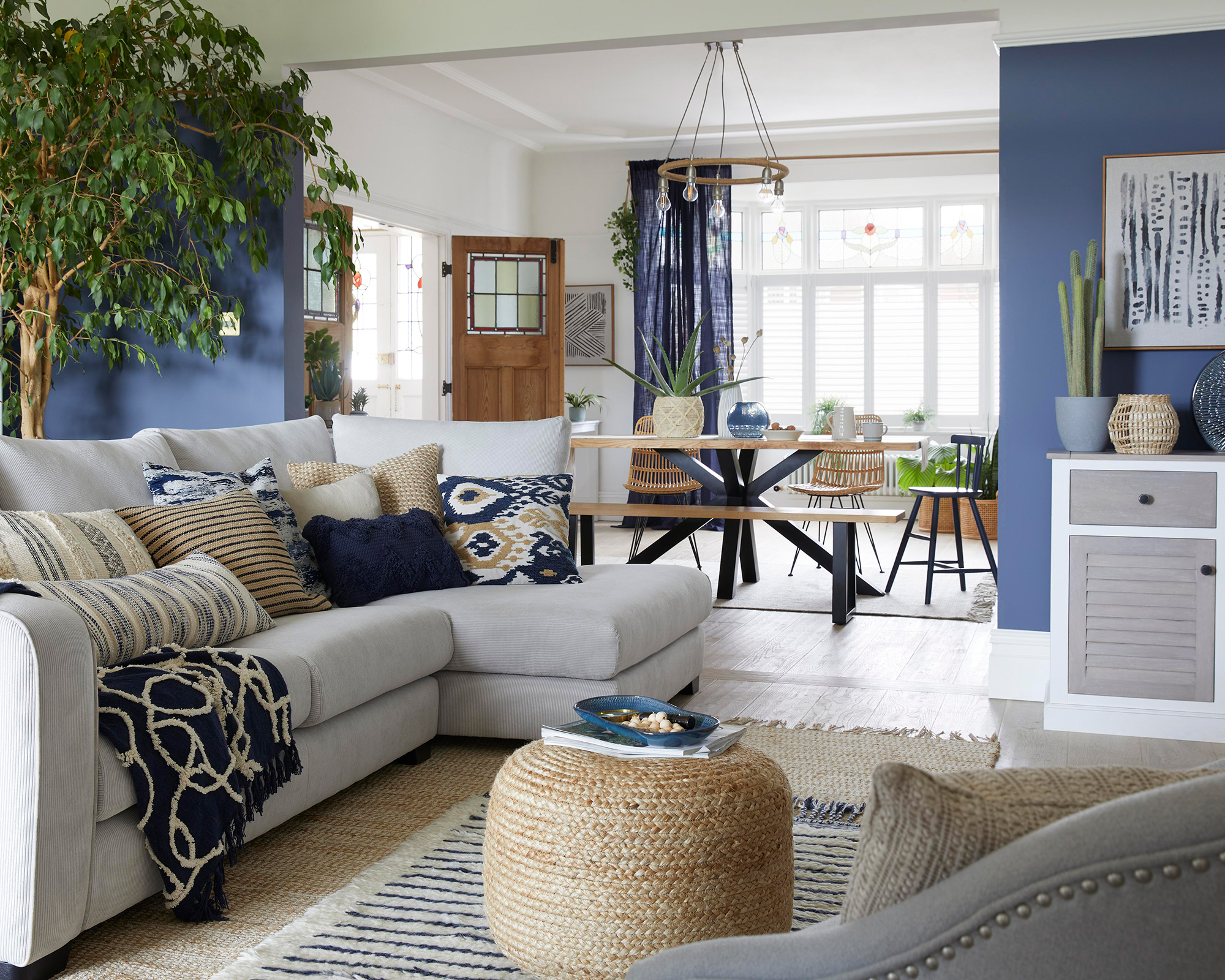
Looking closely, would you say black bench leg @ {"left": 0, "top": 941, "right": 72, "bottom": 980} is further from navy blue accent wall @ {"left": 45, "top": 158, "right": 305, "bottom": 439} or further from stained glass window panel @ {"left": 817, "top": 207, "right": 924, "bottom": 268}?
stained glass window panel @ {"left": 817, "top": 207, "right": 924, "bottom": 268}

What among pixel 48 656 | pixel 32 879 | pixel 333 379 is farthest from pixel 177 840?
pixel 333 379

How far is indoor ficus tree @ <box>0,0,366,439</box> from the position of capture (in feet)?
12.7

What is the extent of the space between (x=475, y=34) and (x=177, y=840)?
3.30 m

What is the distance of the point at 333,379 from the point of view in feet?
19.9

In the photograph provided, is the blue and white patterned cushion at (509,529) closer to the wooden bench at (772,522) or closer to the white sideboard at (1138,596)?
the wooden bench at (772,522)

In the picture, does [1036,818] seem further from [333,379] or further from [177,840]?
[333,379]

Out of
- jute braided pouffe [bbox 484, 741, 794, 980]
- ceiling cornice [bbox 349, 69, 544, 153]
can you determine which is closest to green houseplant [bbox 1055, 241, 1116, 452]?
jute braided pouffe [bbox 484, 741, 794, 980]

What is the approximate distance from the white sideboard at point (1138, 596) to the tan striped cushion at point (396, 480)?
6.36 feet

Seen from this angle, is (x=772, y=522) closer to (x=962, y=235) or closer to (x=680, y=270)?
(x=680, y=270)

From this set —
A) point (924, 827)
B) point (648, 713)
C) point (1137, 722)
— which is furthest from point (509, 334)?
point (924, 827)

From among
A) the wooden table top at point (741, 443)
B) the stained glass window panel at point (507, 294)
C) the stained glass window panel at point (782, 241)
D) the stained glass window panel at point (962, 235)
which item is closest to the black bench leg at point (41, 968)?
the wooden table top at point (741, 443)

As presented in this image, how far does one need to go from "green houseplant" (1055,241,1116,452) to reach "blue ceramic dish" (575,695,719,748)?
2008 mm

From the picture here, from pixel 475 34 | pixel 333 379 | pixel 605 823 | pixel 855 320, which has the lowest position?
pixel 605 823

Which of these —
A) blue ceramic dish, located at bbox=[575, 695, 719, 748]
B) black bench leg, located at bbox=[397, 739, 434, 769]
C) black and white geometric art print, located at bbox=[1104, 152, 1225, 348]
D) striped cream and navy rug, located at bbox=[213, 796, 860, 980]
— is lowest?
striped cream and navy rug, located at bbox=[213, 796, 860, 980]
